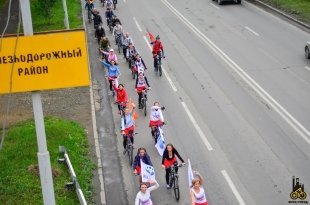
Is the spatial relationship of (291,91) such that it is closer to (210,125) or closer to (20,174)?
(210,125)

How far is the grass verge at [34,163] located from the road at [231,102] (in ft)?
3.29

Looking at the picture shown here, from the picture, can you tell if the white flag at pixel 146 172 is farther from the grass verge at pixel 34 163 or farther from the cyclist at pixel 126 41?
the cyclist at pixel 126 41

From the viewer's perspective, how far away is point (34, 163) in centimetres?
1477

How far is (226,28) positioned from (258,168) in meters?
16.8

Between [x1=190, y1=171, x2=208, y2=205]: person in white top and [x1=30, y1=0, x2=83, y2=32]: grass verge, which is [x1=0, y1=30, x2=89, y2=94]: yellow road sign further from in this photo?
[x1=30, y1=0, x2=83, y2=32]: grass verge

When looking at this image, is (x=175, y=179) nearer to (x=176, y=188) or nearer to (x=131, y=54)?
(x=176, y=188)

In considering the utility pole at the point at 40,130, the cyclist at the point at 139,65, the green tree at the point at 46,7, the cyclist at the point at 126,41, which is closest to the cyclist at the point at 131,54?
the cyclist at the point at 126,41

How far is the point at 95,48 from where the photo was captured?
90.7ft

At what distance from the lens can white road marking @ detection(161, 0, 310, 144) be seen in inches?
674

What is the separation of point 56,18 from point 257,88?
710 inches

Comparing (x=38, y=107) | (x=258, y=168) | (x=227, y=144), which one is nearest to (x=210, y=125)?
(x=227, y=144)

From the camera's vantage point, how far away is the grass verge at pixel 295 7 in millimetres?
31578

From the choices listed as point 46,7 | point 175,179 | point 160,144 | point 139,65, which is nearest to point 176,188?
point 175,179

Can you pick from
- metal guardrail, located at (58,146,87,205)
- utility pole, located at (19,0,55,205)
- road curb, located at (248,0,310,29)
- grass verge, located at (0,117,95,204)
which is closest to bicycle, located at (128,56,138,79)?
grass verge, located at (0,117,95,204)
